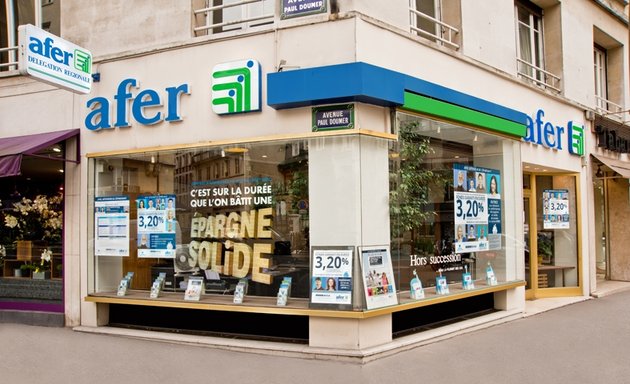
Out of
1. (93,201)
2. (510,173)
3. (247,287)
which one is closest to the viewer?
(247,287)

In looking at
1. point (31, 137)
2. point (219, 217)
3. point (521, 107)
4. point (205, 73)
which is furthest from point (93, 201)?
point (521, 107)

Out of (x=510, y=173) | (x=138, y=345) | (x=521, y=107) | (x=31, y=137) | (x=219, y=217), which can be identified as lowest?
(x=138, y=345)

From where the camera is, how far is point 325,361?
655cm

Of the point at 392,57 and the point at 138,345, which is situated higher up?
the point at 392,57

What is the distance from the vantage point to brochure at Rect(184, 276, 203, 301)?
779 cm

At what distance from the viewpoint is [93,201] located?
870 centimetres

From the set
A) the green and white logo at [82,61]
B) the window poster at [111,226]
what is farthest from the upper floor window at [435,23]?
the window poster at [111,226]

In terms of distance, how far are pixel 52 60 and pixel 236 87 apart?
7.80 feet

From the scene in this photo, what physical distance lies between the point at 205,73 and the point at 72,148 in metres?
2.75

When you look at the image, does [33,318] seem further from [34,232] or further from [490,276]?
[490,276]

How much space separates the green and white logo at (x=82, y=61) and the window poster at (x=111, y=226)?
2037 mm

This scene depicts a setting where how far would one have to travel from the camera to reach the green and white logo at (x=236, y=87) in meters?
7.30

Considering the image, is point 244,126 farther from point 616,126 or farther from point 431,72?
point 616,126

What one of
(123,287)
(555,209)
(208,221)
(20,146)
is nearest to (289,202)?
(208,221)
